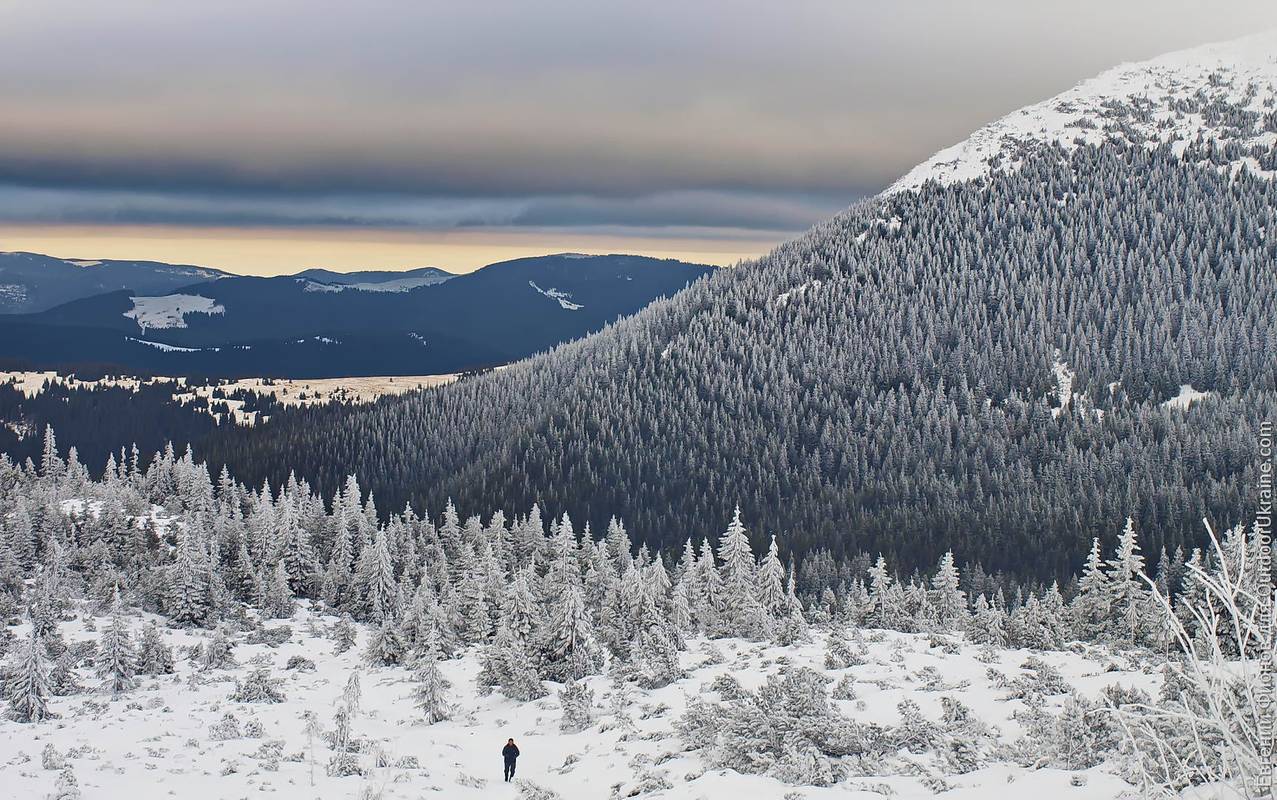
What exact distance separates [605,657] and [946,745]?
91.3 ft

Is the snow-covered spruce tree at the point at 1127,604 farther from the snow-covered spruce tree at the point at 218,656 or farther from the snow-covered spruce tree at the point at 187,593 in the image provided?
the snow-covered spruce tree at the point at 187,593

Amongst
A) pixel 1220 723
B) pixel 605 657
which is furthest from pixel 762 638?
pixel 1220 723

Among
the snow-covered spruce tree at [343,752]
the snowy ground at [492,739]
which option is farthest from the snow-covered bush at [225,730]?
the snow-covered spruce tree at [343,752]

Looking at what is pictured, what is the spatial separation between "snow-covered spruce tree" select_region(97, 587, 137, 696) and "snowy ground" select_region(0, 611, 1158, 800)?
0.93 meters

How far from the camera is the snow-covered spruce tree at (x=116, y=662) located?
179ft

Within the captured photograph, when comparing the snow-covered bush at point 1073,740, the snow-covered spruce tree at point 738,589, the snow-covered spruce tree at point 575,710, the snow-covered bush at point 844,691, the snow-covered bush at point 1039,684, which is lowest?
the snow-covered spruce tree at point 738,589

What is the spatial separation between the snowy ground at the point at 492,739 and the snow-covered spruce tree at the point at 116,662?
0.93m

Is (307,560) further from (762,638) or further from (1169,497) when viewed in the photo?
(1169,497)

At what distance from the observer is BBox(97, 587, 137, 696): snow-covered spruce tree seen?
54.5 m

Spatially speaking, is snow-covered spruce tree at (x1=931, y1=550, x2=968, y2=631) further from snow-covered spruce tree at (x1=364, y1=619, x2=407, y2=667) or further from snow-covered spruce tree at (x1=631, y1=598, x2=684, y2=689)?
snow-covered spruce tree at (x1=364, y1=619, x2=407, y2=667)

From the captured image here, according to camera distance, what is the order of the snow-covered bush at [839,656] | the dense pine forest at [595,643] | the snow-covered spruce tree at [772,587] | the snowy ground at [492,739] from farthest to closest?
the snow-covered spruce tree at [772,587] < the snow-covered bush at [839,656] < the snowy ground at [492,739] < the dense pine forest at [595,643]

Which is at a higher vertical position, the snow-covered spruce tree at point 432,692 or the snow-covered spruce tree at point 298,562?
the snow-covered spruce tree at point 432,692

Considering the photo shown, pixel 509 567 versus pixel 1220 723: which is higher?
pixel 1220 723

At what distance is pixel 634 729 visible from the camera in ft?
125
